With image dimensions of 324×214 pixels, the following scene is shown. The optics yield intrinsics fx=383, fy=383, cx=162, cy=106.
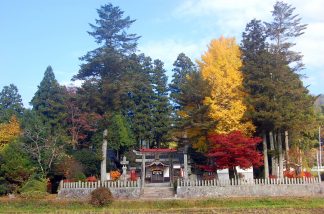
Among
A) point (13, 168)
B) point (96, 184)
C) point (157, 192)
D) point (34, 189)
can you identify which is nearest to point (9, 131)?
point (13, 168)

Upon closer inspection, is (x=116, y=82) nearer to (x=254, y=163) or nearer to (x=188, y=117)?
(x=188, y=117)

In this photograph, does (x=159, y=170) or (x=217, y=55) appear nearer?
(x=217, y=55)

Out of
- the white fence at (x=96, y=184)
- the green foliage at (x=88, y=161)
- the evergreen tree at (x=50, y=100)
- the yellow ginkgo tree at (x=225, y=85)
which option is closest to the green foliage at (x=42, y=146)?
the green foliage at (x=88, y=161)

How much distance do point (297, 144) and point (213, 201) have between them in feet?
53.7

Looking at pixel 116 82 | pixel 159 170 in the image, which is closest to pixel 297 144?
pixel 159 170

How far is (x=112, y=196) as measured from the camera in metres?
26.8

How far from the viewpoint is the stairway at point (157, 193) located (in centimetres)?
2895

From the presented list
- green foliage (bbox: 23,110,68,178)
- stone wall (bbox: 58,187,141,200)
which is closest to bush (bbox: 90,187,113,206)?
stone wall (bbox: 58,187,141,200)

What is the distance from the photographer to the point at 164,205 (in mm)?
25625

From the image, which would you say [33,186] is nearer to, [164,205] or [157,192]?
[157,192]

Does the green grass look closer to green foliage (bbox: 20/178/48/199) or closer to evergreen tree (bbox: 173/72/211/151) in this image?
green foliage (bbox: 20/178/48/199)

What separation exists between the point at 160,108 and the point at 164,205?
19258mm

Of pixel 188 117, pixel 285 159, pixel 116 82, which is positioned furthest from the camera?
pixel 285 159

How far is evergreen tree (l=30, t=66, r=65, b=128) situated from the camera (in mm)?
38625
